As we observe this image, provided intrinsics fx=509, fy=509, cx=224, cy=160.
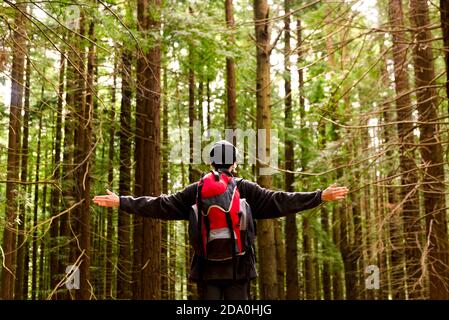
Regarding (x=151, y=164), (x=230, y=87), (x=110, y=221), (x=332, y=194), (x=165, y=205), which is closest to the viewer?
(x=332, y=194)

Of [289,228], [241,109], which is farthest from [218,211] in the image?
[289,228]

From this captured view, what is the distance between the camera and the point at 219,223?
4.18 m

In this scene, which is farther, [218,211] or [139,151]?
[139,151]

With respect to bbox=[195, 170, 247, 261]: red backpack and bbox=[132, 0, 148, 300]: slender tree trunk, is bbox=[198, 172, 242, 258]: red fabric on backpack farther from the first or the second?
bbox=[132, 0, 148, 300]: slender tree trunk

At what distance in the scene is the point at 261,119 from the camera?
34.8 ft

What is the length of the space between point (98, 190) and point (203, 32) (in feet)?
17.9

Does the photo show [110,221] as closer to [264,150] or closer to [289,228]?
[289,228]

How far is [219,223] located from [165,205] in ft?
2.01

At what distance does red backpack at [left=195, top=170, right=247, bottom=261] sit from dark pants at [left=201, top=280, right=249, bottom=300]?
0.21m

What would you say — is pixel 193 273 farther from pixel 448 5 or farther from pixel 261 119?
pixel 261 119

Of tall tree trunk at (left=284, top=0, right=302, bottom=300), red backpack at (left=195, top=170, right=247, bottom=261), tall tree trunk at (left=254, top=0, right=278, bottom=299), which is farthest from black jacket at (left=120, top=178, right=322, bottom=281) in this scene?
tall tree trunk at (left=284, top=0, right=302, bottom=300)

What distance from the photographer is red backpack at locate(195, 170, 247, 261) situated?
13.7ft
